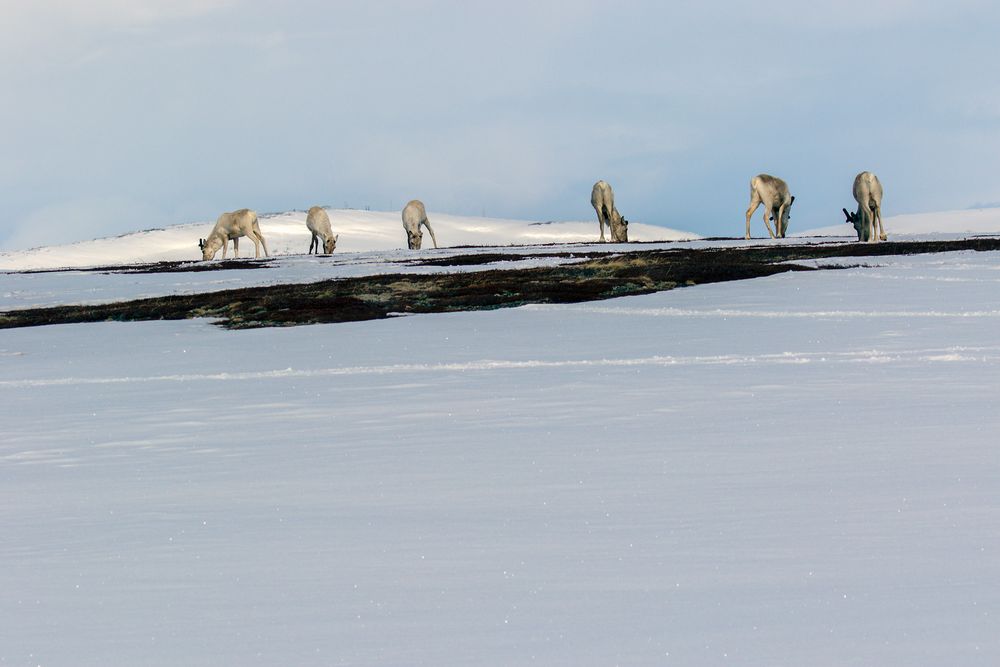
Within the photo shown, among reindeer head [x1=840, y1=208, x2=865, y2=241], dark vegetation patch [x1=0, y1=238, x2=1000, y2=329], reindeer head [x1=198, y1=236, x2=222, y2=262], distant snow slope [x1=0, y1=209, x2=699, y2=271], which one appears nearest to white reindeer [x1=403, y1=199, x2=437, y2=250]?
reindeer head [x1=198, y1=236, x2=222, y2=262]

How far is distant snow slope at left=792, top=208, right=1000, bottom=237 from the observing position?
7362 cm

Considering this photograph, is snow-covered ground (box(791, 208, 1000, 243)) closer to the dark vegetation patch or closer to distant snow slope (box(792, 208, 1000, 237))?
distant snow slope (box(792, 208, 1000, 237))

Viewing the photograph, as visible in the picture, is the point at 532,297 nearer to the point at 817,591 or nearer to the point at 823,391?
the point at 823,391

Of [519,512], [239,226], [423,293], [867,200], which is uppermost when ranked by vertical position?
[239,226]

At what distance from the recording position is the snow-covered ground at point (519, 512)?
12.7ft

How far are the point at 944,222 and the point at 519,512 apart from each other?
7748 cm

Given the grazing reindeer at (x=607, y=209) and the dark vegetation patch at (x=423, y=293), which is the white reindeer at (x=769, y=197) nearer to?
the grazing reindeer at (x=607, y=209)

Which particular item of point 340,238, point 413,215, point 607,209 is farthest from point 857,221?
point 340,238

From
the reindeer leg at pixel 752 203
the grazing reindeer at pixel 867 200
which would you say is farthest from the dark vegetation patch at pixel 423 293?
the reindeer leg at pixel 752 203

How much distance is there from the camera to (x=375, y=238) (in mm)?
99250

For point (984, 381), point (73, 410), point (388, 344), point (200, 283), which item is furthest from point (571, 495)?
point (200, 283)

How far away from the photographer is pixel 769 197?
154ft

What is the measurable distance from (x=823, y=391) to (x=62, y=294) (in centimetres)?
2388

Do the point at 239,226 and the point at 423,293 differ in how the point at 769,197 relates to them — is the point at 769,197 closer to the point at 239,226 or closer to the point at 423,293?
the point at 239,226
